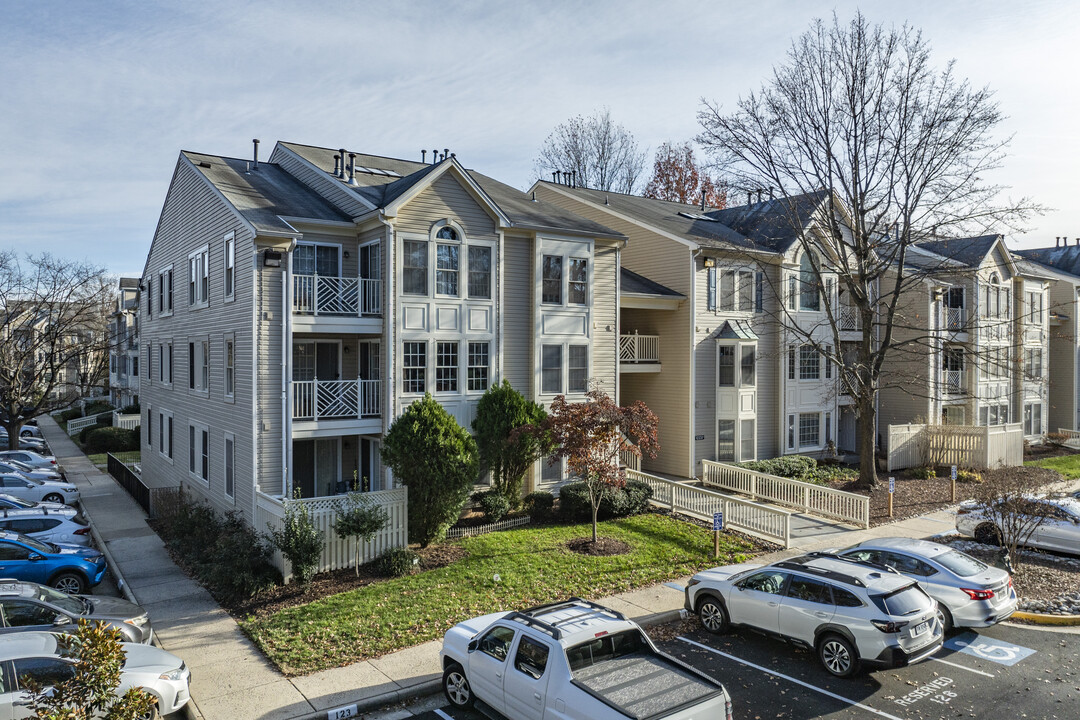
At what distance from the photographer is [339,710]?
1002 cm

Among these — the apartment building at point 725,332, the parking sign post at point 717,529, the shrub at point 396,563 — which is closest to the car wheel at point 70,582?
the shrub at point 396,563

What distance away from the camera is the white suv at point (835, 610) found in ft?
34.6

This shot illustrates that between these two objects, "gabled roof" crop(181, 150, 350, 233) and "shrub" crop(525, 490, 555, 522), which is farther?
"shrub" crop(525, 490, 555, 522)

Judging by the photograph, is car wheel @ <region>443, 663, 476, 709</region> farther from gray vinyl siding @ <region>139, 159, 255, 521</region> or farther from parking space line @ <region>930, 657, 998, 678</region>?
gray vinyl siding @ <region>139, 159, 255, 521</region>

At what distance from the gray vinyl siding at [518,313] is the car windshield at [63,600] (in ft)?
40.7

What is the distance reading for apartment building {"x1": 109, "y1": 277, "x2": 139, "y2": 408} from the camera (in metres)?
59.9

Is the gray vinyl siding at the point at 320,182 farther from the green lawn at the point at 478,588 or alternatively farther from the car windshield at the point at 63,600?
the car windshield at the point at 63,600

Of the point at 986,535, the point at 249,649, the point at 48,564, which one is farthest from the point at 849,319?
the point at 48,564

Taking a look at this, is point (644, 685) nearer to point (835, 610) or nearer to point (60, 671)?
point (835, 610)

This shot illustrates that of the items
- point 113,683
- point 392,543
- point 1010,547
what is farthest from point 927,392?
point 113,683

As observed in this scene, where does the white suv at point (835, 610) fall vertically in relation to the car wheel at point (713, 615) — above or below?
above

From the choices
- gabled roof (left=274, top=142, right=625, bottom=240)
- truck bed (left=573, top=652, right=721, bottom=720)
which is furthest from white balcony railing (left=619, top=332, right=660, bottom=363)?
truck bed (left=573, top=652, right=721, bottom=720)

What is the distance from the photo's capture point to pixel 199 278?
22.8m

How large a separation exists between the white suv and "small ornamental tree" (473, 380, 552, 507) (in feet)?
27.4
